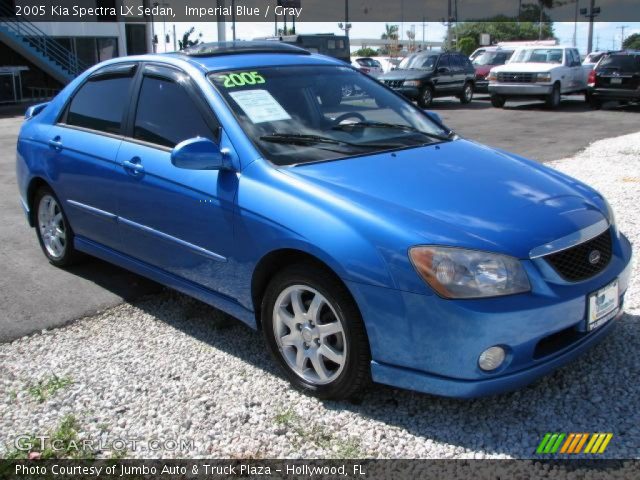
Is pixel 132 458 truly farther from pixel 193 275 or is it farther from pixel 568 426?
pixel 568 426

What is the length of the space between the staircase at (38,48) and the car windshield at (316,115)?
81.8 ft

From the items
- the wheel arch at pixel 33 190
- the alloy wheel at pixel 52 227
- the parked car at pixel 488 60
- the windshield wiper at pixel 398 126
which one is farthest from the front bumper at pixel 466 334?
the parked car at pixel 488 60

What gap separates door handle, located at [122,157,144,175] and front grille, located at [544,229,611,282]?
2.44 metres

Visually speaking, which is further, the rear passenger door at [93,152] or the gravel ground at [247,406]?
the rear passenger door at [93,152]

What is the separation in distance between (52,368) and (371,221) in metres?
2.08

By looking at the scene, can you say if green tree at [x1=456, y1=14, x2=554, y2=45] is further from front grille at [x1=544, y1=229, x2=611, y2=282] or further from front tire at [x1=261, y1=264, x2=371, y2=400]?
front tire at [x1=261, y1=264, x2=371, y2=400]

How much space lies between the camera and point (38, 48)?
27.0 m

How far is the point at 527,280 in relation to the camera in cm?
291

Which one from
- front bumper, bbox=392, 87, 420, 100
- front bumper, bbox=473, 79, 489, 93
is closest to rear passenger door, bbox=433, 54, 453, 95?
front bumper, bbox=392, 87, 420, 100

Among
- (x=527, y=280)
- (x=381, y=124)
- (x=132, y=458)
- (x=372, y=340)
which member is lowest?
(x=132, y=458)

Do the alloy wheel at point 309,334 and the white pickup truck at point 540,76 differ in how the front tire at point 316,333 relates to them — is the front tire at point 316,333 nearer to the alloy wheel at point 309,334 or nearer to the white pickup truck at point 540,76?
the alloy wheel at point 309,334

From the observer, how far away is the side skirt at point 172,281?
370 centimetres

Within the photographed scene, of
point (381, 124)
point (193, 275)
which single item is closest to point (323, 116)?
point (381, 124)

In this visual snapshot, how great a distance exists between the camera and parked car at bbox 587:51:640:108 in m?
18.6
